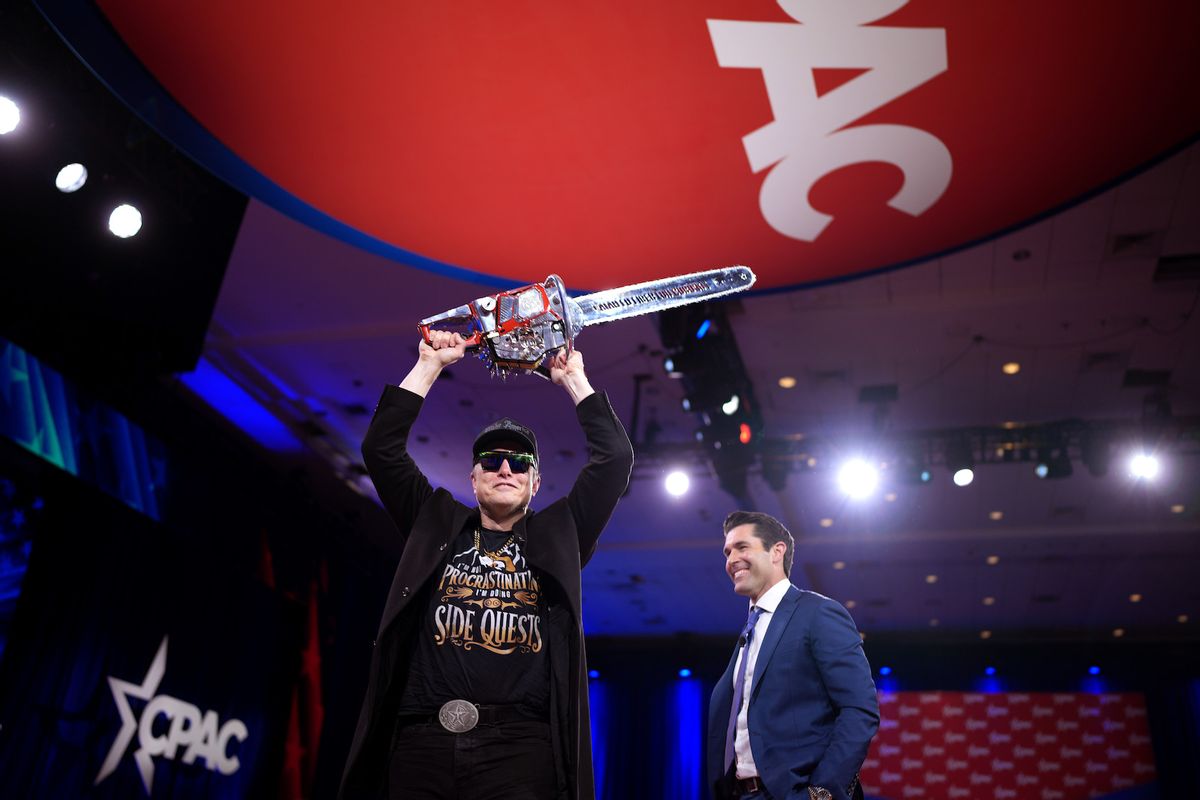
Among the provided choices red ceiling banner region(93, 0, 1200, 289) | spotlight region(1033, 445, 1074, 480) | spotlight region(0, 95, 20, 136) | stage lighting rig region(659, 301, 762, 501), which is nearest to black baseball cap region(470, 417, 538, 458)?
red ceiling banner region(93, 0, 1200, 289)

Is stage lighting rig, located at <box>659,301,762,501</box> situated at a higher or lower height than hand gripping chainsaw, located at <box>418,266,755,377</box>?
higher

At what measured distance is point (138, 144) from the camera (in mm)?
5879

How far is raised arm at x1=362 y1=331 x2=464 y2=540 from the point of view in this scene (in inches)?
107

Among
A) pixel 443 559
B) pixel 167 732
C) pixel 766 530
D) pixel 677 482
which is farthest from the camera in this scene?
pixel 677 482

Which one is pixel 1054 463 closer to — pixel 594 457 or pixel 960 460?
pixel 960 460

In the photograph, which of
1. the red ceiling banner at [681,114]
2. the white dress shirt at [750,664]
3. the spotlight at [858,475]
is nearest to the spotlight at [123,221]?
the red ceiling banner at [681,114]

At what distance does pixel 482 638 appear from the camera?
2484mm

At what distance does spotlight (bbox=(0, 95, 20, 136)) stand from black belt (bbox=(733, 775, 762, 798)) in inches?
A: 186

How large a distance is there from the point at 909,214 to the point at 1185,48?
1.28m

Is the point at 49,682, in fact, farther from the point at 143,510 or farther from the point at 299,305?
the point at 299,305

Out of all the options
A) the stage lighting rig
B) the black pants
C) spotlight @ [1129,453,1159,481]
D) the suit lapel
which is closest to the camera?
the black pants

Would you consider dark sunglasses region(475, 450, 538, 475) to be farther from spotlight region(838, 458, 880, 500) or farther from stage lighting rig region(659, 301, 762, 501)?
spotlight region(838, 458, 880, 500)

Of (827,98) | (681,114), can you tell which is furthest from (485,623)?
(827,98)

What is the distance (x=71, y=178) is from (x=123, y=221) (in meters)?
0.36
